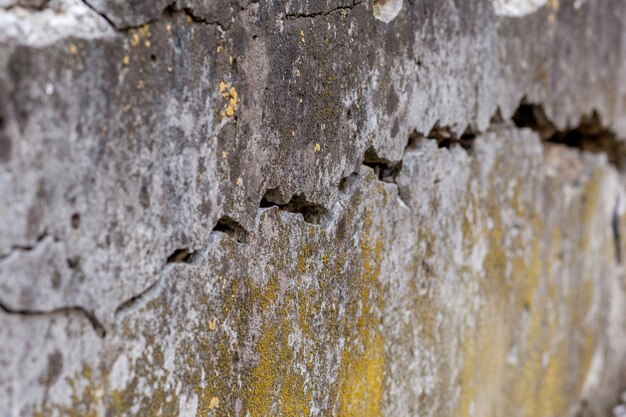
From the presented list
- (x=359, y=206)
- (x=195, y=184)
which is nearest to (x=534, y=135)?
(x=359, y=206)

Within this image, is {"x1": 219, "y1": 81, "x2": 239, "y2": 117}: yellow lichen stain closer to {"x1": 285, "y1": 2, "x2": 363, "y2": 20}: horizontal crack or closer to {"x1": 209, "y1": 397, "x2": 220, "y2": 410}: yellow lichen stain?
{"x1": 285, "y1": 2, "x2": 363, "y2": 20}: horizontal crack

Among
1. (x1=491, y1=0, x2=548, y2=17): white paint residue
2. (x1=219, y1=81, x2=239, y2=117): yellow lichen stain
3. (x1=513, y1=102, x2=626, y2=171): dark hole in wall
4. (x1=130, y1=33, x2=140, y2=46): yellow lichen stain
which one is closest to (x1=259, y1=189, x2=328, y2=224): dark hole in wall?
(x1=219, y1=81, x2=239, y2=117): yellow lichen stain

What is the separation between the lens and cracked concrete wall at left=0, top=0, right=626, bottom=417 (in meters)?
1.19

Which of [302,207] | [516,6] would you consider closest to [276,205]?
[302,207]

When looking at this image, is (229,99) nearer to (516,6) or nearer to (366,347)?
(366,347)

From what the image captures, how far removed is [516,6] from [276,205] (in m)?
1.53

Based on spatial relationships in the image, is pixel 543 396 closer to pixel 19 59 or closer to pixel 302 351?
pixel 302 351

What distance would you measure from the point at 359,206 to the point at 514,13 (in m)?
1.19

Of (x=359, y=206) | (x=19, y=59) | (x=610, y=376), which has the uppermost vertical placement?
(x=19, y=59)

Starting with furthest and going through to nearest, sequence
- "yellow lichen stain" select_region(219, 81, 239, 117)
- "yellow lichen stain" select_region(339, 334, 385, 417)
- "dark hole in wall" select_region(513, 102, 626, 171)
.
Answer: "dark hole in wall" select_region(513, 102, 626, 171), "yellow lichen stain" select_region(339, 334, 385, 417), "yellow lichen stain" select_region(219, 81, 239, 117)

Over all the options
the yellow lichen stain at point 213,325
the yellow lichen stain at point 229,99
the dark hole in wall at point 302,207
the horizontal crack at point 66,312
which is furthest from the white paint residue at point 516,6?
the horizontal crack at point 66,312

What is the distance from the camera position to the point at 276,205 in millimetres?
1715

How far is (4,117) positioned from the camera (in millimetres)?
1098

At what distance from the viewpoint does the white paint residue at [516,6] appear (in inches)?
108
